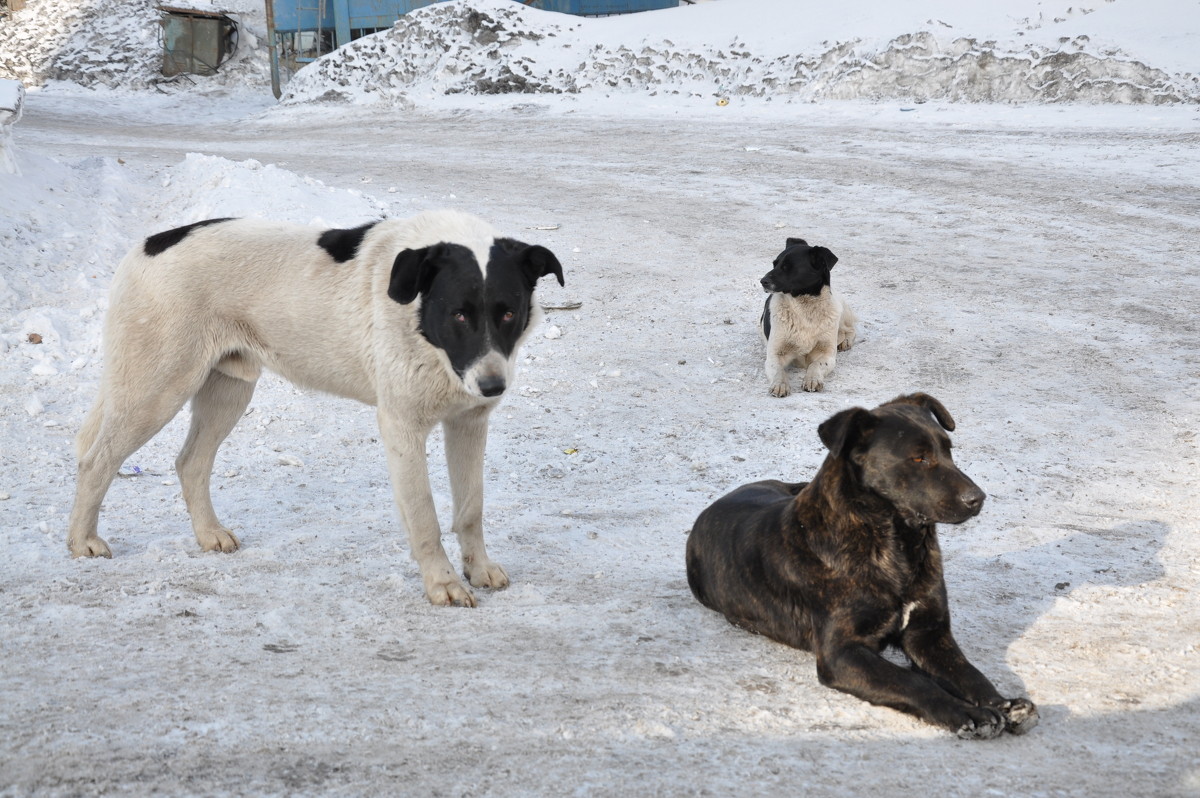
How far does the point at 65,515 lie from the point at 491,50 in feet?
66.2

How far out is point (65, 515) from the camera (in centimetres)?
588

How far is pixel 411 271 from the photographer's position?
4.36 m

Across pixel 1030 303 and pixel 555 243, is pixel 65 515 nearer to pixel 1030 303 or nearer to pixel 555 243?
pixel 555 243

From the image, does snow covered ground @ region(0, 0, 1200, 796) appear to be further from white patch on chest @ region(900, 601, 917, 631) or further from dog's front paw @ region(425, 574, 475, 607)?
white patch on chest @ region(900, 601, 917, 631)

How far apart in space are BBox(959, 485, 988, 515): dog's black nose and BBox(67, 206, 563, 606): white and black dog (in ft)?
5.85

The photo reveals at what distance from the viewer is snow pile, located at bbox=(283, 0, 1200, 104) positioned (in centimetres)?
1775

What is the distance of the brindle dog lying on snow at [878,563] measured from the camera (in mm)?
3664

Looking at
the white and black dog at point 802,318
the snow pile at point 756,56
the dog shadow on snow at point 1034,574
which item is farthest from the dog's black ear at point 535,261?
the snow pile at point 756,56

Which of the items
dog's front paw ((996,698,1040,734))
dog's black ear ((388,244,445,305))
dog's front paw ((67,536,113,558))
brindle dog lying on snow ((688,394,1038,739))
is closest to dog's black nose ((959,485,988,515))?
brindle dog lying on snow ((688,394,1038,739))

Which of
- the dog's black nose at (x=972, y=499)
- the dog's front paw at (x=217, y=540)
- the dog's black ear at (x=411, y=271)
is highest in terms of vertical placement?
the dog's black ear at (x=411, y=271)

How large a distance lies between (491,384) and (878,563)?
5.29 ft

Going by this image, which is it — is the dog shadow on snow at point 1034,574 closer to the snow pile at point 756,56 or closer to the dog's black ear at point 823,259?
the dog's black ear at point 823,259

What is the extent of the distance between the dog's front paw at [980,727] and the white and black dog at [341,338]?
207cm

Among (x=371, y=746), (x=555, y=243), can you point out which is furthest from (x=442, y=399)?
(x=555, y=243)
